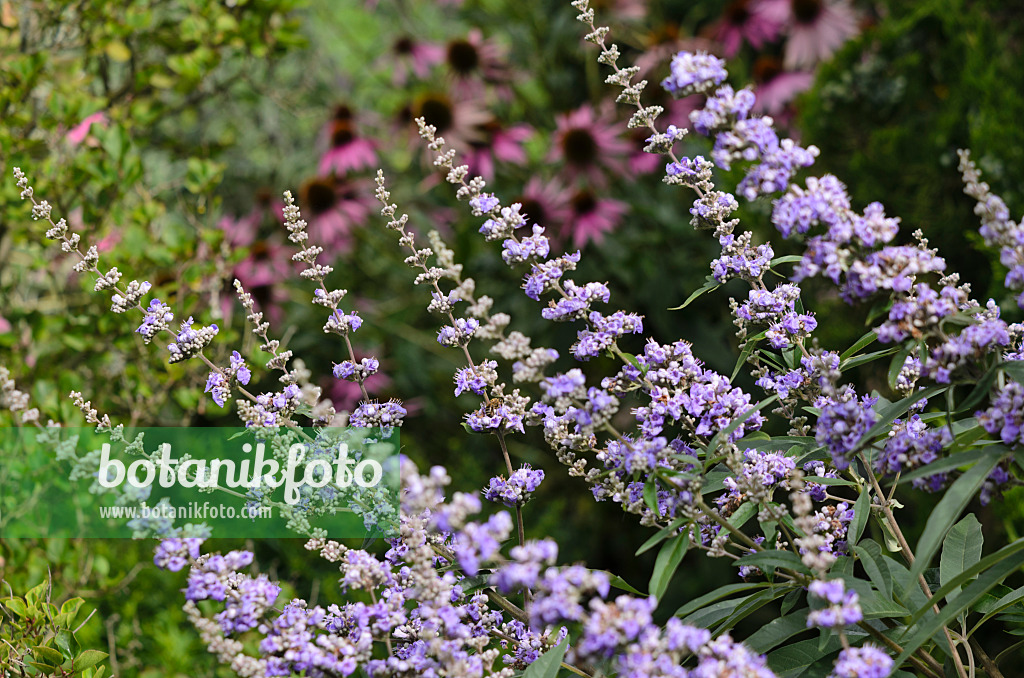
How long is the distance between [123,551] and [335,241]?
140 centimetres

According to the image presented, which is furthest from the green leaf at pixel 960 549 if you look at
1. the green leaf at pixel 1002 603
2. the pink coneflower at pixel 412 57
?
the pink coneflower at pixel 412 57

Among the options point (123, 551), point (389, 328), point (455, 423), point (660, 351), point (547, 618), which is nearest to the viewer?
point (547, 618)

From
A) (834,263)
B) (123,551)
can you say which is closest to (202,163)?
(123,551)

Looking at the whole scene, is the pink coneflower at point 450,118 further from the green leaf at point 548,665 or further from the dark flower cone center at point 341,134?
the green leaf at point 548,665

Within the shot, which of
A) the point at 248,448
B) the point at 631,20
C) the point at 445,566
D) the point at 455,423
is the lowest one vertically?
the point at 445,566

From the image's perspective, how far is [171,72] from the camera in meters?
2.76

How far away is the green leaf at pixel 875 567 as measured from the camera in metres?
1.14

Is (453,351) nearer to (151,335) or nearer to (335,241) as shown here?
(335,241)

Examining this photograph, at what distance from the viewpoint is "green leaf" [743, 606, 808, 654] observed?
1173mm

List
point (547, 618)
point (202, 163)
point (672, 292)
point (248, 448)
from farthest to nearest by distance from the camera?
1. point (672, 292)
2. point (202, 163)
3. point (248, 448)
4. point (547, 618)

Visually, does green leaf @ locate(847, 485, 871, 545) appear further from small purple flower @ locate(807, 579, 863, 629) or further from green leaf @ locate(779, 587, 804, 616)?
small purple flower @ locate(807, 579, 863, 629)

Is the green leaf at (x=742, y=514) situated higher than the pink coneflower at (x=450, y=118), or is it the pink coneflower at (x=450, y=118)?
the pink coneflower at (x=450, y=118)

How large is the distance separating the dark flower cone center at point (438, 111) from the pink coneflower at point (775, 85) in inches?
48.7

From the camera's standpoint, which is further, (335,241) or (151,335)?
(335,241)
